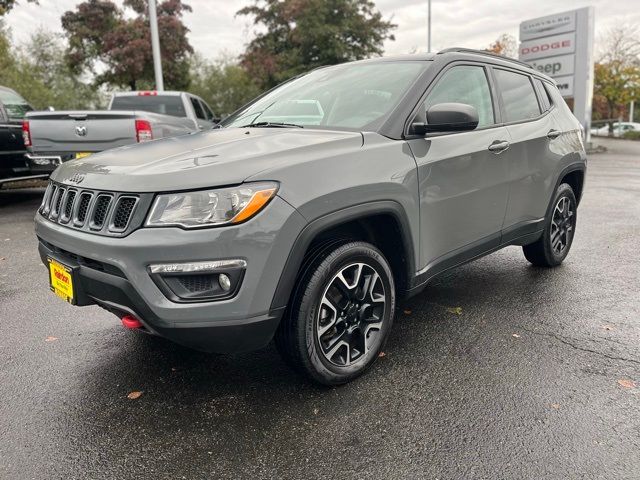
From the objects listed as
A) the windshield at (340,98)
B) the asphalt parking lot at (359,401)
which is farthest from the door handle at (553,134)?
the windshield at (340,98)

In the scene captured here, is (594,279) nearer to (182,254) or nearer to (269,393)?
(269,393)

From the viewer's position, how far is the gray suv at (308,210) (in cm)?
223

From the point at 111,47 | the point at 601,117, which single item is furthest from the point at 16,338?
the point at 601,117

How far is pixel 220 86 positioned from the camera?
121 ft

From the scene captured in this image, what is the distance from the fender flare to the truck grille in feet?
2.19

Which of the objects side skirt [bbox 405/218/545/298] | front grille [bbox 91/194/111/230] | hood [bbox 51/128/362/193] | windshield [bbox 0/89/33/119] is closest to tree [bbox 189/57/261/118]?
windshield [bbox 0/89/33/119]

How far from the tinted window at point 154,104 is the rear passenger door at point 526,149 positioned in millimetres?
7503

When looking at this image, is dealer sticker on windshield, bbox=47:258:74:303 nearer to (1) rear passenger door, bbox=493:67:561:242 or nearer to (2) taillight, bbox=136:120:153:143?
(1) rear passenger door, bbox=493:67:561:242

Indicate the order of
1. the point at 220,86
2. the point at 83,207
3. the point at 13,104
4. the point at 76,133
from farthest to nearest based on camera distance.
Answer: the point at 220,86 → the point at 13,104 → the point at 76,133 → the point at 83,207

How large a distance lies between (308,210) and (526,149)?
2288mm

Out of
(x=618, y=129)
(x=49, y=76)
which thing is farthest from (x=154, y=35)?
(x=618, y=129)

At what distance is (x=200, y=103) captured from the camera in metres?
11.3

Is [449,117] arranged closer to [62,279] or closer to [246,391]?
[246,391]

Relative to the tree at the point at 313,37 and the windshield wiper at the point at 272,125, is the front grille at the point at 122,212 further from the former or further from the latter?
the tree at the point at 313,37
